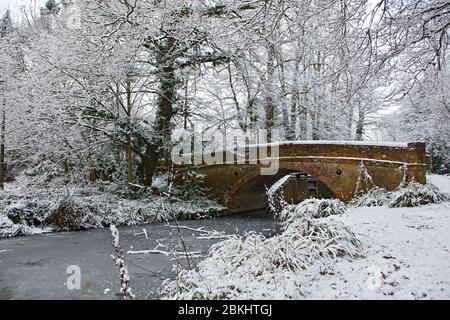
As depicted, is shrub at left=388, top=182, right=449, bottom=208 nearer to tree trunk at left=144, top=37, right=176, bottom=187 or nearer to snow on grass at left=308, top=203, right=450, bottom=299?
snow on grass at left=308, top=203, right=450, bottom=299

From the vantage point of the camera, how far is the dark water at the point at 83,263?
5387 mm

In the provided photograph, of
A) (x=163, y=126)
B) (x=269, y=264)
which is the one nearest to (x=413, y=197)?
(x=269, y=264)

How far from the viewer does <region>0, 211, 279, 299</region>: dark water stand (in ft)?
17.7

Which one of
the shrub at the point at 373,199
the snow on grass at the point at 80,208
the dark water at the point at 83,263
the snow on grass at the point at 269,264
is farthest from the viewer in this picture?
the shrub at the point at 373,199

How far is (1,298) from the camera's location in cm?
524

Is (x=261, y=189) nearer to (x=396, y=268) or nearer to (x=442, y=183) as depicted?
(x=442, y=183)

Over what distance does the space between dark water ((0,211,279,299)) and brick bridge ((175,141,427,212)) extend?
11.6ft

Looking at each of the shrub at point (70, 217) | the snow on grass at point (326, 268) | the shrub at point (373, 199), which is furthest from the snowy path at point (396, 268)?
the shrub at point (70, 217)

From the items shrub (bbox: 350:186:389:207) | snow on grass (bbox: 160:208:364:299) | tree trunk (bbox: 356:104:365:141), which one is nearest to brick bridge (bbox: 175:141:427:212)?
shrub (bbox: 350:186:389:207)

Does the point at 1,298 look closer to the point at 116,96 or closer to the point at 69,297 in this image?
the point at 69,297

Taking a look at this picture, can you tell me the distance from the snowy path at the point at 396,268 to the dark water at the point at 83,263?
1969 mm

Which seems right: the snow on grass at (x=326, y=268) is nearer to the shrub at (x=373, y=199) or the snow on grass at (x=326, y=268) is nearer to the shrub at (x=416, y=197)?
the shrub at (x=416, y=197)
